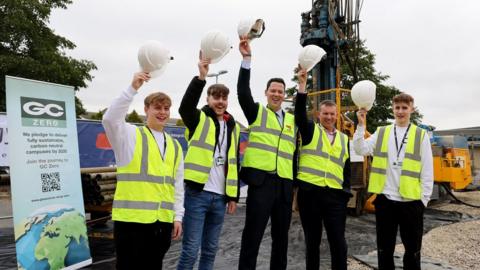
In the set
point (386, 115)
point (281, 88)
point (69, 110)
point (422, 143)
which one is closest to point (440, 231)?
point (422, 143)

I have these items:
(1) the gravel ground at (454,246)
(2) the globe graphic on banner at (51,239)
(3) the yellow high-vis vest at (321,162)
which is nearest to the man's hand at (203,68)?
(3) the yellow high-vis vest at (321,162)

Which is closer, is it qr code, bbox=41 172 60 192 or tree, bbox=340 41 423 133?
qr code, bbox=41 172 60 192

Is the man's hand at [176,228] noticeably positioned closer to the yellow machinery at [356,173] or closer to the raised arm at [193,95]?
the raised arm at [193,95]

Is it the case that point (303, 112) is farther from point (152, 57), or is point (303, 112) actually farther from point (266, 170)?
point (152, 57)

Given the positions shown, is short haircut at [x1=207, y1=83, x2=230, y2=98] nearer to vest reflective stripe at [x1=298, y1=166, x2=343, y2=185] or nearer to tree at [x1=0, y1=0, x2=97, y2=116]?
vest reflective stripe at [x1=298, y1=166, x2=343, y2=185]

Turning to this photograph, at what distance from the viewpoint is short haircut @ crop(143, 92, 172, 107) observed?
9.80 ft

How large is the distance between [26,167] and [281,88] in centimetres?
274

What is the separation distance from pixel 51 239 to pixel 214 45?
2.89 meters

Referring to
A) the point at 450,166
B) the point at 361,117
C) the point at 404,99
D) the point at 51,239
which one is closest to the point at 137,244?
the point at 51,239

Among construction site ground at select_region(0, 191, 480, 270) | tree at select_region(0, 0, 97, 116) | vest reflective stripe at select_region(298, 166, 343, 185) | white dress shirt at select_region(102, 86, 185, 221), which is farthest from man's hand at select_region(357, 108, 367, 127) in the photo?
tree at select_region(0, 0, 97, 116)

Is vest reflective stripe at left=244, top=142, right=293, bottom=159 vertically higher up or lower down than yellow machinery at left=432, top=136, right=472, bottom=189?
higher up

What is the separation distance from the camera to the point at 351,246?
21.7ft

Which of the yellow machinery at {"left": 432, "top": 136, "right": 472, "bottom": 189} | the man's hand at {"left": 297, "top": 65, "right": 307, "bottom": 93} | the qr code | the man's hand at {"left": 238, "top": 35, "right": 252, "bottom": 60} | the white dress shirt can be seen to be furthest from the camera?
the yellow machinery at {"left": 432, "top": 136, "right": 472, "bottom": 189}

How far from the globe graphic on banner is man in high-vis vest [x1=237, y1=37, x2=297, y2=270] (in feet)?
7.30
